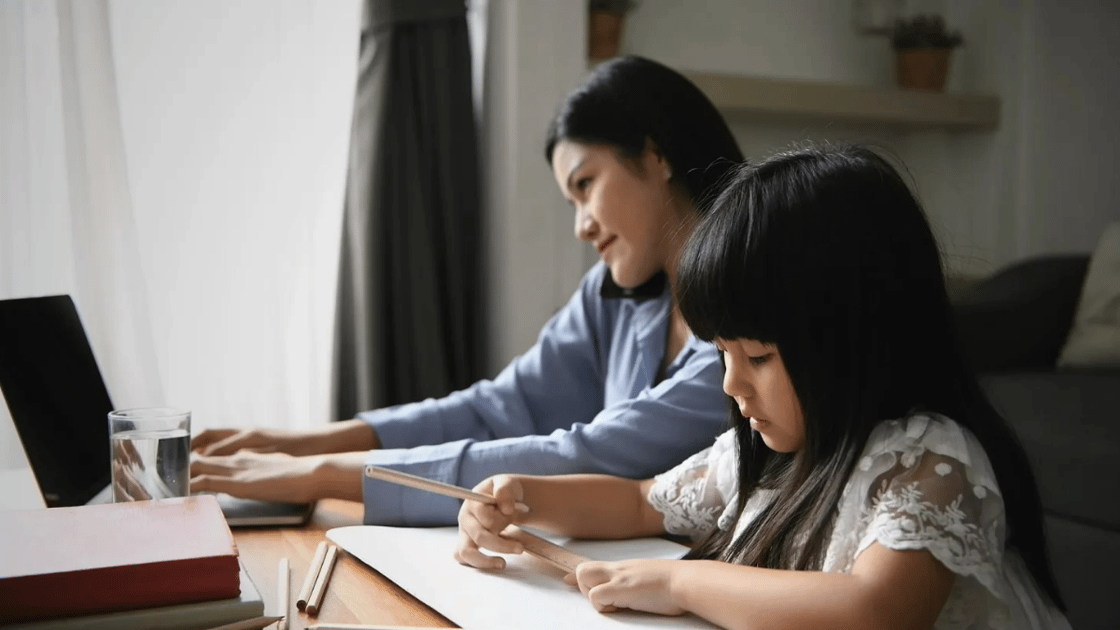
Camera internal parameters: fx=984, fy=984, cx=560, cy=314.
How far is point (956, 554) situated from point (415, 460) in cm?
60

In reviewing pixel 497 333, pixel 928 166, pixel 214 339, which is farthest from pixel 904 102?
pixel 214 339

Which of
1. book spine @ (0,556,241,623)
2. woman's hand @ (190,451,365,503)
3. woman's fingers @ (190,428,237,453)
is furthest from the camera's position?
woman's fingers @ (190,428,237,453)

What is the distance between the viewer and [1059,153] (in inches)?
127

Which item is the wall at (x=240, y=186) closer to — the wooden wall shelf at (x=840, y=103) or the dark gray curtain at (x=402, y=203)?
the dark gray curtain at (x=402, y=203)

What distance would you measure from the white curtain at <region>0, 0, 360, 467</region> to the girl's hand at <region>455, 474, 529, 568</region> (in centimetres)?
131

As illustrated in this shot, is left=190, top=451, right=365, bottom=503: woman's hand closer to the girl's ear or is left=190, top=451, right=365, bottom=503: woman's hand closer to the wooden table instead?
the wooden table

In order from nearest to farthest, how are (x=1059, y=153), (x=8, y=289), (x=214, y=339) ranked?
(x=8, y=289), (x=214, y=339), (x=1059, y=153)

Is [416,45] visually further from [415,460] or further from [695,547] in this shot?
[695,547]

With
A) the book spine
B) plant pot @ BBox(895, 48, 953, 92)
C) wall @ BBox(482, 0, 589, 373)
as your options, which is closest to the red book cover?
the book spine

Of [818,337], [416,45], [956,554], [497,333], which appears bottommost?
[497,333]

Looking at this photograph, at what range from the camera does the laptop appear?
0.91 metres

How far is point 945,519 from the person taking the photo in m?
0.70

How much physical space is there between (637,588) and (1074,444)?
1.50 m

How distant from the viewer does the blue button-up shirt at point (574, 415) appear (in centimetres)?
110
